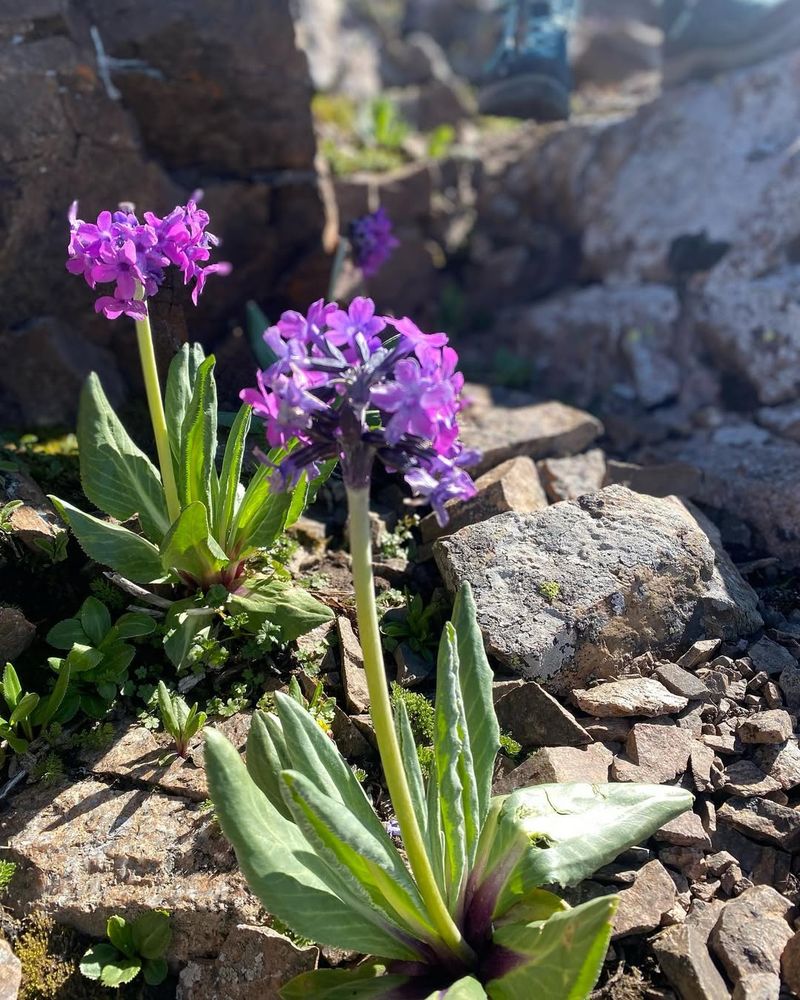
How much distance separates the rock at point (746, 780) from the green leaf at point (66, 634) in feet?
8.11

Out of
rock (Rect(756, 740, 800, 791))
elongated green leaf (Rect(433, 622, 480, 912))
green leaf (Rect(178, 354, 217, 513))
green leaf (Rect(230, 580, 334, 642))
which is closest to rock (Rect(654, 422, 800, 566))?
rock (Rect(756, 740, 800, 791))

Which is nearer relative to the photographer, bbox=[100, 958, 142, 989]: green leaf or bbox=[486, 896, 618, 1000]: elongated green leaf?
bbox=[486, 896, 618, 1000]: elongated green leaf

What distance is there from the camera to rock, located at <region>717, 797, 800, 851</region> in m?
3.02

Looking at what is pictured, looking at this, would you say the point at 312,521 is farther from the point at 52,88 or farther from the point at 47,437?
the point at 52,88

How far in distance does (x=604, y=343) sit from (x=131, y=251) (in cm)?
410

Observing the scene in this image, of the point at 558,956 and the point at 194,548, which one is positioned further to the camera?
the point at 194,548

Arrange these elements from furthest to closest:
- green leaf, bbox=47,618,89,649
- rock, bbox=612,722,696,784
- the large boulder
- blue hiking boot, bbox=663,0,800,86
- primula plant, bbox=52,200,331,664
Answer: blue hiking boot, bbox=663,0,800,86
the large boulder
green leaf, bbox=47,618,89,649
primula plant, bbox=52,200,331,664
rock, bbox=612,722,696,784

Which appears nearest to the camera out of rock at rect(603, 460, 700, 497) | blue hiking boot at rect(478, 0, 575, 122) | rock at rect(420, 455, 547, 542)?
rock at rect(420, 455, 547, 542)

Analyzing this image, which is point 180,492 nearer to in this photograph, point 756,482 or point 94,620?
point 94,620

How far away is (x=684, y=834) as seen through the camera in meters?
2.98

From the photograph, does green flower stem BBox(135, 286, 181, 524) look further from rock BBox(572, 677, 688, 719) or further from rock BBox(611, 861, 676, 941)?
rock BBox(611, 861, 676, 941)

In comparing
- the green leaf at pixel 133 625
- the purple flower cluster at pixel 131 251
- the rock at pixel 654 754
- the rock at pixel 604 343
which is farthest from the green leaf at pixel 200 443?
the rock at pixel 604 343

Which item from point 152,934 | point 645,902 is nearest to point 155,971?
point 152,934

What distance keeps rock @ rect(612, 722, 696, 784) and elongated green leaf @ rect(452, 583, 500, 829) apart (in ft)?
1.85
